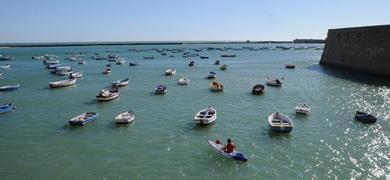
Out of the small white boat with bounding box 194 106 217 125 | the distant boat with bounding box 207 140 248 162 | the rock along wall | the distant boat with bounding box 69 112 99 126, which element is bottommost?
the distant boat with bounding box 69 112 99 126

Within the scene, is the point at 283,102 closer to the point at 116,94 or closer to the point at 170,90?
the point at 170,90

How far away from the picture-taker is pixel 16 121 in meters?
34.3

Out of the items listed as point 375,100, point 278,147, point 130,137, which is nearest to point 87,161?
point 130,137

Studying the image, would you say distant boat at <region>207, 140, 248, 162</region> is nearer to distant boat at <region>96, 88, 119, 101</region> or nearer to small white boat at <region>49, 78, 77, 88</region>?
distant boat at <region>96, 88, 119, 101</region>

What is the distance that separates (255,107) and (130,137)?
54.3 feet

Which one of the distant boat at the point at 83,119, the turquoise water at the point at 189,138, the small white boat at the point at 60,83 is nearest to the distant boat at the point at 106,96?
the turquoise water at the point at 189,138

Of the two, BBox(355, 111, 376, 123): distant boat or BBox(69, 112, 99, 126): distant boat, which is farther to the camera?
BBox(355, 111, 376, 123): distant boat

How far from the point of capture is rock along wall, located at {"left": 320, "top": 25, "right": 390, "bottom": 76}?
202 ft

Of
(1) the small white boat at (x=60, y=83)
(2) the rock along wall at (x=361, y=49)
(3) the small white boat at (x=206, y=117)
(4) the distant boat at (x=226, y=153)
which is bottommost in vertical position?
(1) the small white boat at (x=60, y=83)

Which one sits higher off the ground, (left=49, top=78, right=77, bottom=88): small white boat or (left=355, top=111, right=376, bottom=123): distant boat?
(left=355, top=111, right=376, bottom=123): distant boat

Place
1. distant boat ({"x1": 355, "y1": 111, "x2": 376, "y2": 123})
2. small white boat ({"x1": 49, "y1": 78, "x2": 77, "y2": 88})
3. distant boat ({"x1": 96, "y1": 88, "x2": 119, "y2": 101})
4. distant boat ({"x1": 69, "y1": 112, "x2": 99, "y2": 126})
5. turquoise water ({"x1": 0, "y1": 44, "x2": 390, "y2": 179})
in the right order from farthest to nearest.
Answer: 1. small white boat ({"x1": 49, "y1": 78, "x2": 77, "y2": 88})
2. distant boat ({"x1": 96, "y1": 88, "x2": 119, "y2": 101})
3. distant boat ({"x1": 355, "y1": 111, "x2": 376, "y2": 123})
4. distant boat ({"x1": 69, "y1": 112, "x2": 99, "y2": 126})
5. turquoise water ({"x1": 0, "y1": 44, "x2": 390, "y2": 179})

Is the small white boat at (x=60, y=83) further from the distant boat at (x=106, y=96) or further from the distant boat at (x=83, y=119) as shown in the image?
the distant boat at (x=83, y=119)

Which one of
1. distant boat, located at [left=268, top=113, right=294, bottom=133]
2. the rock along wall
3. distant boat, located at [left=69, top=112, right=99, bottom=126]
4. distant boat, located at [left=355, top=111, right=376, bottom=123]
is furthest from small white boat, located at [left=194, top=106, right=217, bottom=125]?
the rock along wall

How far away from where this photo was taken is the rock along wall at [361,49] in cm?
6149
